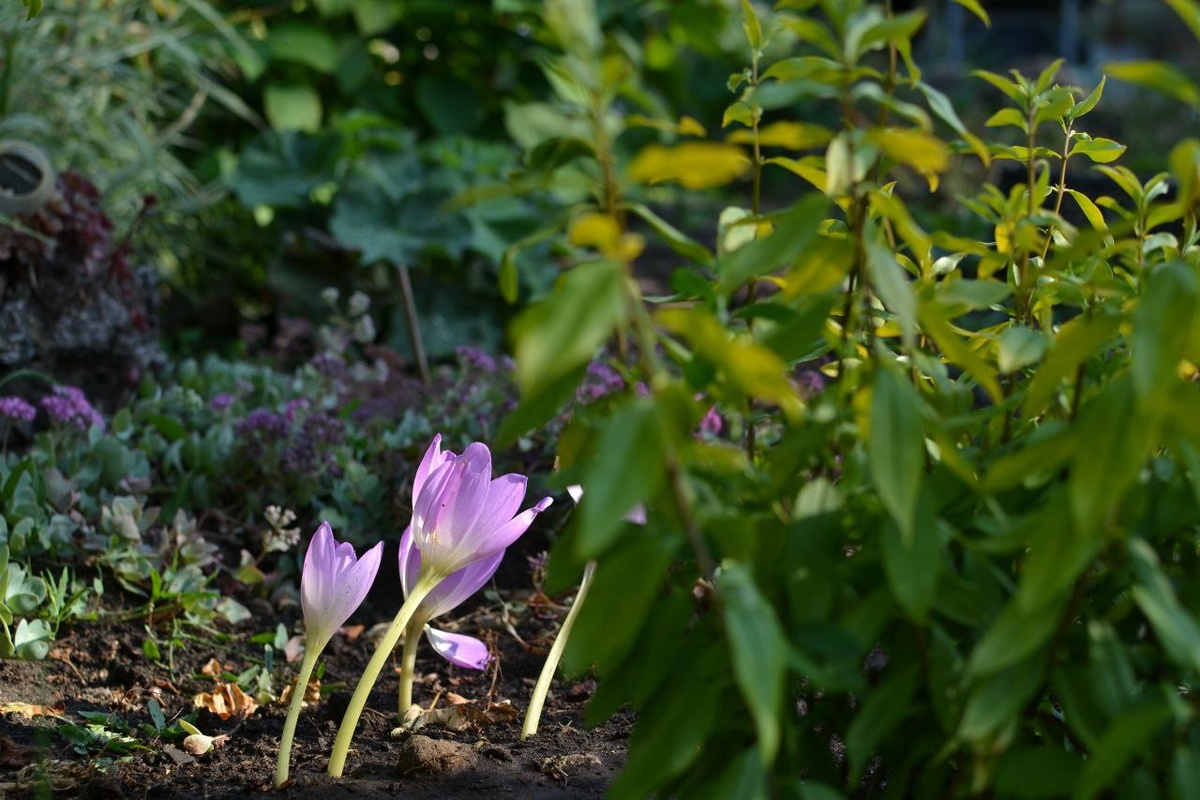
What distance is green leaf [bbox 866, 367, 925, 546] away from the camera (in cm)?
100

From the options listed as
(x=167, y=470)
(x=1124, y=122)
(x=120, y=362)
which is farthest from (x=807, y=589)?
(x=1124, y=122)

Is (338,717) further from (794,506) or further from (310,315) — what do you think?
(310,315)

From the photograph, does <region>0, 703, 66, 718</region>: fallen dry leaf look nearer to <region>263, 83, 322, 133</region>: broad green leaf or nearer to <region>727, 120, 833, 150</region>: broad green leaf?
<region>727, 120, 833, 150</region>: broad green leaf

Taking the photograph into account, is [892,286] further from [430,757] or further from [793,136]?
[430,757]

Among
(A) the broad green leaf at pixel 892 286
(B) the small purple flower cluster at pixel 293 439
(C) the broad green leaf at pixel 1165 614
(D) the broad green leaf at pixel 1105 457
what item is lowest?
(B) the small purple flower cluster at pixel 293 439

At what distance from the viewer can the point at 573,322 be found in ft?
3.05

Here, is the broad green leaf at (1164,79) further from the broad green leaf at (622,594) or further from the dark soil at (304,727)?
the dark soil at (304,727)

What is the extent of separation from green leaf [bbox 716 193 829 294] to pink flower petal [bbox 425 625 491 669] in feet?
2.95

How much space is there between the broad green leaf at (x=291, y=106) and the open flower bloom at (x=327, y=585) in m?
3.96

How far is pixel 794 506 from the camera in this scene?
1.24 metres

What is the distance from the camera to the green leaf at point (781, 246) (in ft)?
3.53

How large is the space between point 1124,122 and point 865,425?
21.8 feet

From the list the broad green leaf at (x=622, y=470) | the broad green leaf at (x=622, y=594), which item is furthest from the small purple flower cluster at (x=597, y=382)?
the broad green leaf at (x=622, y=470)

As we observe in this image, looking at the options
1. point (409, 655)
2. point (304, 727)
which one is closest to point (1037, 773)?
point (409, 655)
